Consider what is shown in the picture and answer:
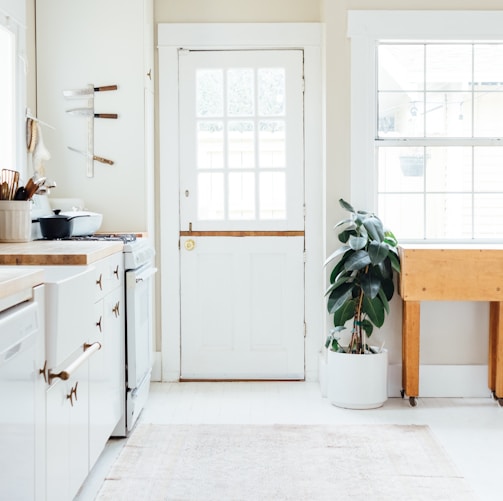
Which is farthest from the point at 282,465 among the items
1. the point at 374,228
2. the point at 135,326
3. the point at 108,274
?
the point at 374,228

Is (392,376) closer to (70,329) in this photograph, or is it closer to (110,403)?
(110,403)

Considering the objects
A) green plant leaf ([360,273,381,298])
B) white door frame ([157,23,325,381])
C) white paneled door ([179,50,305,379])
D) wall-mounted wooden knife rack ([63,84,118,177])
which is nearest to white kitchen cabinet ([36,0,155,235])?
wall-mounted wooden knife rack ([63,84,118,177])

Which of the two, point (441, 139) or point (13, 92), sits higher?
point (13, 92)

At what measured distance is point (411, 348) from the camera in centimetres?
410

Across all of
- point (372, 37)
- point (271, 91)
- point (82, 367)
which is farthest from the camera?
point (271, 91)

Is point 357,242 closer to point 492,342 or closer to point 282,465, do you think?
point 492,342

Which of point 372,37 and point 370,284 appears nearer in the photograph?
point 370,284

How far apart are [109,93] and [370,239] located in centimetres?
174

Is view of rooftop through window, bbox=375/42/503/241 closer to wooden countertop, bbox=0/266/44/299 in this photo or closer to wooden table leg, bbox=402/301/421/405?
wooden table leg, bbox=402/301/421/405

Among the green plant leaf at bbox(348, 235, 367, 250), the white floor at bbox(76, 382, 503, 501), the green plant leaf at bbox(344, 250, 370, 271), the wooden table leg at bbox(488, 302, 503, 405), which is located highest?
the green plant leaf at bbox(348, 235, 367, 250)

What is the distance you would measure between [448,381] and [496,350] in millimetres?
351

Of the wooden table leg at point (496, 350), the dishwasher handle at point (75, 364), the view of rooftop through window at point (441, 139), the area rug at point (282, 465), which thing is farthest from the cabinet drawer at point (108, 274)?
the wooden table leg at point (496, 350)

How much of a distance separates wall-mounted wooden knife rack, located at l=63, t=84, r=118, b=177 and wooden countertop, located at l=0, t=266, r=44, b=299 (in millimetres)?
2369

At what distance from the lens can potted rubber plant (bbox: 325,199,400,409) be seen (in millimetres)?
3969
